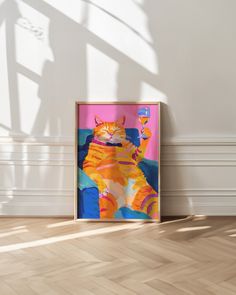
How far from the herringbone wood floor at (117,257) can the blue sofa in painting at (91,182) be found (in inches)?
4.7

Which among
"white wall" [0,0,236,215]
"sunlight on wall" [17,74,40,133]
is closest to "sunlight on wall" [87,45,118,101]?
"white wall" [0,0,236,215]

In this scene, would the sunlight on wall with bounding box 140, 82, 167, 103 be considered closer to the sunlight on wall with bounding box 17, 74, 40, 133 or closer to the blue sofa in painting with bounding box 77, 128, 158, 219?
the blue sofa in painting with bounding box 77, 128, 158, 219

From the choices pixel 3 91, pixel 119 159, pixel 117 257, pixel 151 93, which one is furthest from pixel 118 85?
pixel 117 257

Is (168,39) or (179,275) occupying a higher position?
(168,39)

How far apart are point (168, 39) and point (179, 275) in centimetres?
239

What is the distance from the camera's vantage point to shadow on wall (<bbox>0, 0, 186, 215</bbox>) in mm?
4574

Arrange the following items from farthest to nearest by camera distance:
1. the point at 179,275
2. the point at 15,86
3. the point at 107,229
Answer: the point at 15,86, the point at 107,229, the point at 179,275

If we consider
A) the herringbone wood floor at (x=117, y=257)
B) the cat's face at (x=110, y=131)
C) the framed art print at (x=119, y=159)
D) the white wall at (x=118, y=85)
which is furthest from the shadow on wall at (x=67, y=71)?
the herringbone wood floor at (x=117, y=257)

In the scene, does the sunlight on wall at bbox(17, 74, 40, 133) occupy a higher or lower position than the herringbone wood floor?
higher

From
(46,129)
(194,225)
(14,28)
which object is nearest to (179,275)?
(194,225)

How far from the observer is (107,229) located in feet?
14.3

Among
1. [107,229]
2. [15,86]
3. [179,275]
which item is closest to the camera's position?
[179,275]

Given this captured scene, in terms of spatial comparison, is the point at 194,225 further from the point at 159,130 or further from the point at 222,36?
the point at 222,36

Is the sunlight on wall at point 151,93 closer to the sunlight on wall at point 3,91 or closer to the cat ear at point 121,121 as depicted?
the cat ear at point 121,121
